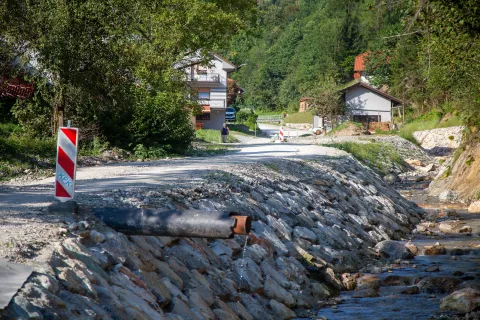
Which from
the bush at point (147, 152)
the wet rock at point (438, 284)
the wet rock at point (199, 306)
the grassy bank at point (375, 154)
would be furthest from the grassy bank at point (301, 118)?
the wet rock at point (199, 306)

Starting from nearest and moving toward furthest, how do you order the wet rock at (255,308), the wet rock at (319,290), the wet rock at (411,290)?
the wet rock at (255,308)
the wet rock at (319,290)
the wet rock at (411,290)

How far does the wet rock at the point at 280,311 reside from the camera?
982 cm

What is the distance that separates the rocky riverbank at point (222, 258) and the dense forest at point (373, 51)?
13.5ft

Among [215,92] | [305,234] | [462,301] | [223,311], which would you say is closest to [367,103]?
[215,92]

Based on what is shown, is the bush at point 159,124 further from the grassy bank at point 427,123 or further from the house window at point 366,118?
the house window at point 366,118

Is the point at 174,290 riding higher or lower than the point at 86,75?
lower

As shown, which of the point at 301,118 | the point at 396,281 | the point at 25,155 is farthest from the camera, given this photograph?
the point at 301,118

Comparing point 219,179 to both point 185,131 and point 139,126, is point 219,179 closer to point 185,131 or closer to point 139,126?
point 139,126

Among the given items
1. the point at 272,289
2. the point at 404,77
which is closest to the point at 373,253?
the point at 272,289

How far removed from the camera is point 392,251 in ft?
51.4

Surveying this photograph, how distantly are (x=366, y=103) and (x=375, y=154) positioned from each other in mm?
38693

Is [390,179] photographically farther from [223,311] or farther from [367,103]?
[367,103]

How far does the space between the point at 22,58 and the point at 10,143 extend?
3.39m

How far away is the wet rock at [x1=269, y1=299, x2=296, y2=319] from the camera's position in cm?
982
